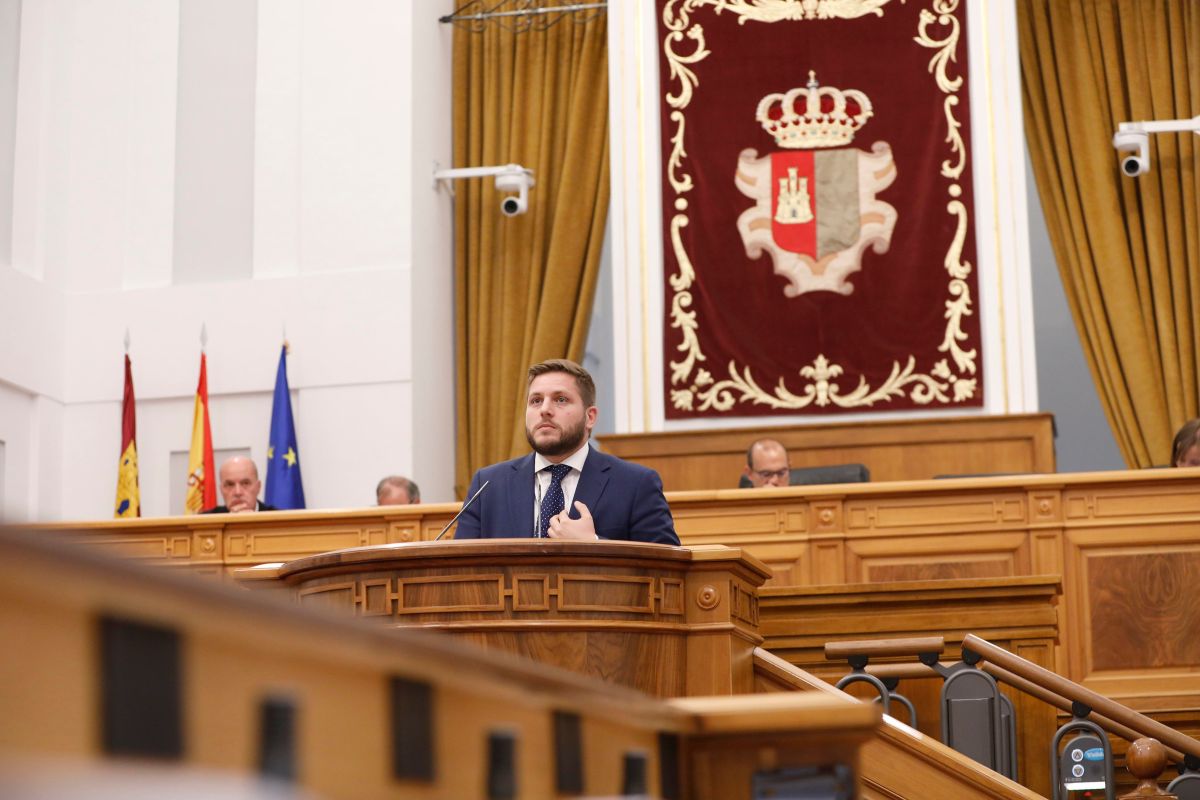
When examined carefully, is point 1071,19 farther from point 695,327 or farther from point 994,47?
point 695,327

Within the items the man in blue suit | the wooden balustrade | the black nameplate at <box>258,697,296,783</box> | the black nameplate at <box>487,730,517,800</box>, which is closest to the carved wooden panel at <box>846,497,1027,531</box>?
the wooden balustrade

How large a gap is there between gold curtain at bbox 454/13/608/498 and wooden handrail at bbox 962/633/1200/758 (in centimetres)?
541

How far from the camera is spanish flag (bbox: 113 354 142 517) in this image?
8882 millimetres

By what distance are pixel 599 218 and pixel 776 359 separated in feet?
5.20

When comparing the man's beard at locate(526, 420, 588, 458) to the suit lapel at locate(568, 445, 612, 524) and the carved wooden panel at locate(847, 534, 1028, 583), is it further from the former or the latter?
the carved wooden panel at locate(847, 534, 1028, 583)

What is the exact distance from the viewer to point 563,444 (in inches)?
161

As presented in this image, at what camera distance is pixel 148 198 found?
31.6ft

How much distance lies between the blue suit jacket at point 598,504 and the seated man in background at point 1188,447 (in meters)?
3.34

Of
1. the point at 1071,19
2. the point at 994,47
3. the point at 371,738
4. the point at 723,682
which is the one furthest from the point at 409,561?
the point at 1071,19

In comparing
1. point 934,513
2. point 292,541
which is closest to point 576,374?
point 934,513

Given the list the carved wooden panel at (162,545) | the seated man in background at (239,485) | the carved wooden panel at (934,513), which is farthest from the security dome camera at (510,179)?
the carved wooden panel at (934,513)

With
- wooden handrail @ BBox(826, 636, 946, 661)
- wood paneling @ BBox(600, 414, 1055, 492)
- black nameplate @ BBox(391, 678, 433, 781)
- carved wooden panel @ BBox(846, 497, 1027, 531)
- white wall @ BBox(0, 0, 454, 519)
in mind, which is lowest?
wooden handrail @ BBox(826, 636, 946, 661)

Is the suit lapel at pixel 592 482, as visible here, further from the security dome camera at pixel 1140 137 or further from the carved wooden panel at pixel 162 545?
the security dome camera at pixel 1140 137

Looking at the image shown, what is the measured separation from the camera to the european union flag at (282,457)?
29.0 ft
